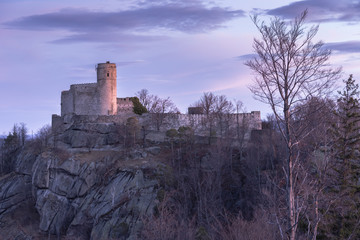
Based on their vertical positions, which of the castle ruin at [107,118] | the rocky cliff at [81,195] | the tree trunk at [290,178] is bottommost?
the rocky cliff at [81,195]

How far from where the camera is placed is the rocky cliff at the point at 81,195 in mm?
42438

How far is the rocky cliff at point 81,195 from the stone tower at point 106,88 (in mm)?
7883

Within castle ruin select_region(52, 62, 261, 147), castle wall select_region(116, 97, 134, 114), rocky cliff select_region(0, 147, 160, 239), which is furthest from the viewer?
castle wall select_region(116, 97, 134, 114)

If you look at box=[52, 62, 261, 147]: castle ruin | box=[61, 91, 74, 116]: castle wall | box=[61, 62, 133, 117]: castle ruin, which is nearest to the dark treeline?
box=[52, 62, 261, 147]: castle ruin

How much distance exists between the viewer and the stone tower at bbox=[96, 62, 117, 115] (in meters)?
58.7

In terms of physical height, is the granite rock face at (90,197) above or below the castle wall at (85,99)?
below

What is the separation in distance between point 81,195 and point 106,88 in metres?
16.1

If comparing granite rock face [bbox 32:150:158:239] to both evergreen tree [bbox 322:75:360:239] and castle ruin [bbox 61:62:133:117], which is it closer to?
castle ruin [bbox 61:62:133:117]

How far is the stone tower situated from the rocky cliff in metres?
7.88

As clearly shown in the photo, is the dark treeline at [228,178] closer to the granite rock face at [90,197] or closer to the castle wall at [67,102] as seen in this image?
the granite rock face at [90,197]

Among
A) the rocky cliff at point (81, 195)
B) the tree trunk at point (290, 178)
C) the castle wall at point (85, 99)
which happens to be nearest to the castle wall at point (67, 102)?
the castle wall at point (85, 99)

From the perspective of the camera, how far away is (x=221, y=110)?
→ 199 feet

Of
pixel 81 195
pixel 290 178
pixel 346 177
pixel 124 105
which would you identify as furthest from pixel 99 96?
pixel 290 178

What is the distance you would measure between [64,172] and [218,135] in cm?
1933
